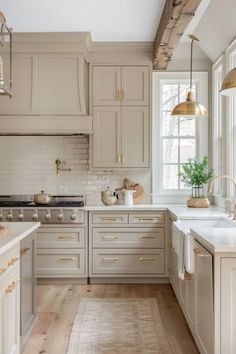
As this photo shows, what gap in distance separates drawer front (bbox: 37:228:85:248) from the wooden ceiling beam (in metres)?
2.28

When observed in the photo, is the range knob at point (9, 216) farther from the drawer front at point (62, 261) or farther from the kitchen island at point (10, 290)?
the kitchen island at point (10, 290)

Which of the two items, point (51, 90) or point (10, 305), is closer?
point (10, 305)

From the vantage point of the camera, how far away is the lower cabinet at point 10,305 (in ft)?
8.15

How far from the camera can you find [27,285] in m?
3.33

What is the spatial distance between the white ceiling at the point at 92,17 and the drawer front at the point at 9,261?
252 centimetres

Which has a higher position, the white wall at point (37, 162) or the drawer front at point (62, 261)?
the white wall at point (37, 162)

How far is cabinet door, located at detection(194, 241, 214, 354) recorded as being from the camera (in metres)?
2.62

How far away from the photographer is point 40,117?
5.33 metres

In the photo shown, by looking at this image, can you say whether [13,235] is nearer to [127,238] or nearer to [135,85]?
[127,238]

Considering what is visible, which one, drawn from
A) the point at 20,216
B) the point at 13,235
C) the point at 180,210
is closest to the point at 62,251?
the point at 20,216

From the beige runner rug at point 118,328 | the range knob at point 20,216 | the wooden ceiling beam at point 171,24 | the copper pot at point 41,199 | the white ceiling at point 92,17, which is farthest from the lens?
the copper pot at point 41,199

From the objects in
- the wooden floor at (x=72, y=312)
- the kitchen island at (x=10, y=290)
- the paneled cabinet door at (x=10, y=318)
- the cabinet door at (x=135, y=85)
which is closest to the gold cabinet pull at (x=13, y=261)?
the kitchen island at (x=10, y=290)

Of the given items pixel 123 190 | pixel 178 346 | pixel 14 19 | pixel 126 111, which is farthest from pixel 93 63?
pixel 178 346

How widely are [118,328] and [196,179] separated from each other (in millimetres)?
2246
